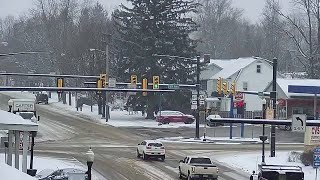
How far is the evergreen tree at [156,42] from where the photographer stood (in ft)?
251

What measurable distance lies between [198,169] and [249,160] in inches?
438

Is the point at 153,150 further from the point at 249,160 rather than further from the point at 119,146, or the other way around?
the point at 119,146

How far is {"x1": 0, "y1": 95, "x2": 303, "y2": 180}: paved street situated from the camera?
38.0 meters

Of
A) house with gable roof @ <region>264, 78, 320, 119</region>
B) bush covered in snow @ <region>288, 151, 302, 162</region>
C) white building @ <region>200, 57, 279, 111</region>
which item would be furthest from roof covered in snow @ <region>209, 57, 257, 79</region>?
bush covered in snow @ <region>288, 151, 302, 162</region>

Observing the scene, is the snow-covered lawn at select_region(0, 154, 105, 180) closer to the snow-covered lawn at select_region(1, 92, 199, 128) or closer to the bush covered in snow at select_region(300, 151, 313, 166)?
the bush covered in snow at select_region(300, 151, 313, 166)

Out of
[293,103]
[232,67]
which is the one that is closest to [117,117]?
[293,103]

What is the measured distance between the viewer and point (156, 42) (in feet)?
253

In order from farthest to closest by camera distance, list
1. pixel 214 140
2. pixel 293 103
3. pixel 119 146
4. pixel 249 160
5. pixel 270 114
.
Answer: pixel 293 103
pixel 214 140
pixel 119 146
pixel 249 160
pixel 270 114

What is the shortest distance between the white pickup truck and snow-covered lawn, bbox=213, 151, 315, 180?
5.68m

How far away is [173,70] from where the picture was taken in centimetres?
7712

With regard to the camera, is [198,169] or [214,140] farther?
[214,140]

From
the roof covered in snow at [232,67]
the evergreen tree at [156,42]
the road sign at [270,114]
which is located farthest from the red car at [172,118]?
the road sign at [270,114]

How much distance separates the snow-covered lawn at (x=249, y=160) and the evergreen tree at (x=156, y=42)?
2973 cm

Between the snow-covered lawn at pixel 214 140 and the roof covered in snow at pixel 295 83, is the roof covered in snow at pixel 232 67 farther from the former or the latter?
the snow-covered lawn at pixel 214 140
